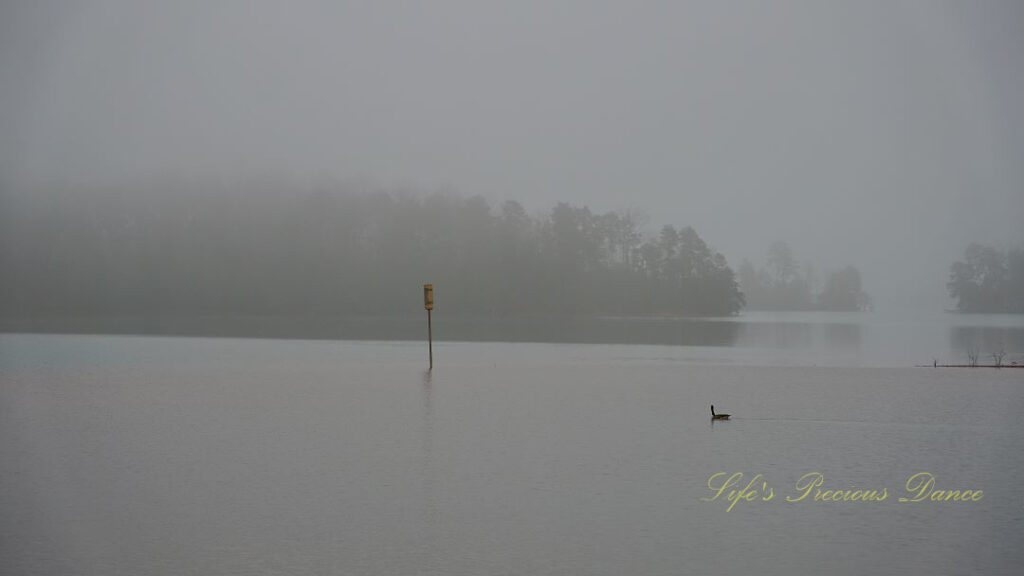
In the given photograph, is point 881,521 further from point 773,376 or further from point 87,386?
point 87,386

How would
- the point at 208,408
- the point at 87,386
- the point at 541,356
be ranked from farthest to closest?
the point at 541,356, the point at 87,386, the point at 208,408

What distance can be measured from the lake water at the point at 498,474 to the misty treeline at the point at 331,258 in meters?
105

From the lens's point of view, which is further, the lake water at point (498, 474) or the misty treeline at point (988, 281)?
the misty treeline at point (988, 281)

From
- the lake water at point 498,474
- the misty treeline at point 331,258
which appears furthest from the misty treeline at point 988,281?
the lake water at point 498,474

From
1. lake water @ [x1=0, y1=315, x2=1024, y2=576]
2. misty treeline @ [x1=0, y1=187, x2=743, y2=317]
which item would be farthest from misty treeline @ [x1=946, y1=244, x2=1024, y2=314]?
lake water @ [x1=0, y1=315, x2=1024, y2=576]

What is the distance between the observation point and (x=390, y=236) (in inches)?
6112

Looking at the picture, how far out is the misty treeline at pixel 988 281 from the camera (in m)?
143

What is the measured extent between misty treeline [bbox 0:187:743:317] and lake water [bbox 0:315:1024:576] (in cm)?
10450

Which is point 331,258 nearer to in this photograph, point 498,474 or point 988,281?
point 988,281

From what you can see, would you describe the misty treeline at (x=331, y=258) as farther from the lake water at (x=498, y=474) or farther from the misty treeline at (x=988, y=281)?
the lake water at (x=498, y=474)

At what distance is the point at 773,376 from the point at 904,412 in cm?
1122

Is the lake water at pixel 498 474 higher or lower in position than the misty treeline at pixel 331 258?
lower

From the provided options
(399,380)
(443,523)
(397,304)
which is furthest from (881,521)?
(397,304)

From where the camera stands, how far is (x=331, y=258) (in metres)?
162
